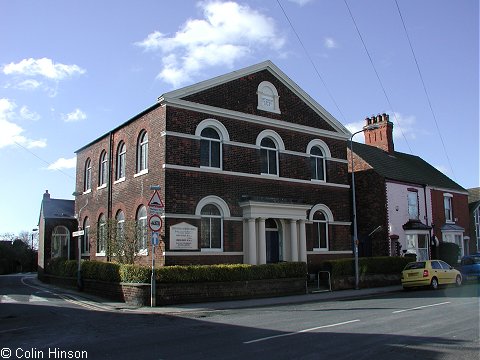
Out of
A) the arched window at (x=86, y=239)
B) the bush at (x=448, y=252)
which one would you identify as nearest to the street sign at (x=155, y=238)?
the arched window at (x=86, y=239)

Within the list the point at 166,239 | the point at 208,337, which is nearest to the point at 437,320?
the point at 208,337

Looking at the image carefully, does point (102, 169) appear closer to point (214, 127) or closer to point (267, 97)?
point (214, 127)

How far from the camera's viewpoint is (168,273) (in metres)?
17.2

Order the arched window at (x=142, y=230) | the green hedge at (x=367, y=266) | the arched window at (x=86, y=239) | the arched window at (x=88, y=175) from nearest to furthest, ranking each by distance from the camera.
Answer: the arched window at (x=142, y=230) → the green hedge at (x=367, y=266) → the arched window at (x=86, y=239) → the arched window at (x=88, y=175)

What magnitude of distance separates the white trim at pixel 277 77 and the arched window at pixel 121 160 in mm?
5147

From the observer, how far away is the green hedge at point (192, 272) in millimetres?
17312

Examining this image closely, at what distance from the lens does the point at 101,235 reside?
24594 mm

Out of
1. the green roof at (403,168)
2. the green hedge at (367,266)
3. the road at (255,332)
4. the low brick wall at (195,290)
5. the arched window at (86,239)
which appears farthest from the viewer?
the green roof at (403,168)

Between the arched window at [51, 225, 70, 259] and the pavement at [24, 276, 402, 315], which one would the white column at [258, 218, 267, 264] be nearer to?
the pavement at [24, 276, 402, 315]

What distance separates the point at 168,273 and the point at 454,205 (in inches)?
1066

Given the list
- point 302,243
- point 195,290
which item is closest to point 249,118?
point 302,243

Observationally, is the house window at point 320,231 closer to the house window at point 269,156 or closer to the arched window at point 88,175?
the house window at point 269,156

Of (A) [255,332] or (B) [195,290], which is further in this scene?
(B) [195,290]

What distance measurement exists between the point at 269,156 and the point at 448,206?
19.0 m
